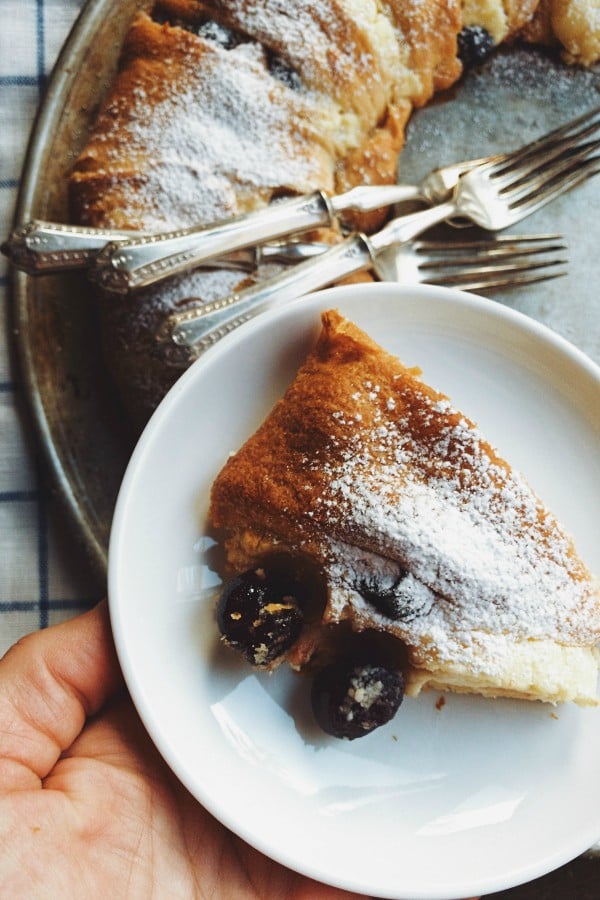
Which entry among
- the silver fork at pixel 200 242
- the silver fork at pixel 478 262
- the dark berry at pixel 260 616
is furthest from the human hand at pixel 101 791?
the silver fork at pixel 478 262

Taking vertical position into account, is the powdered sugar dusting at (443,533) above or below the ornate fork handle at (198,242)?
below

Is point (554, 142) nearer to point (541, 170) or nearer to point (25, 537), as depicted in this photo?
point (541, 170)

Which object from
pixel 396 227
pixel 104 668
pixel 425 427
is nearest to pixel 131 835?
pixel 104 668

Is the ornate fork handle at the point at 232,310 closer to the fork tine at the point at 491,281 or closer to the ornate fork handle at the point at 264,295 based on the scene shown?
the ornate fork handle at the point at 264,295

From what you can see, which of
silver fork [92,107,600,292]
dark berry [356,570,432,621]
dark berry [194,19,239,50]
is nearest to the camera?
dark berry [356,570,432,621]

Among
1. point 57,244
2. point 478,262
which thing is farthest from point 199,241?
point 478,262

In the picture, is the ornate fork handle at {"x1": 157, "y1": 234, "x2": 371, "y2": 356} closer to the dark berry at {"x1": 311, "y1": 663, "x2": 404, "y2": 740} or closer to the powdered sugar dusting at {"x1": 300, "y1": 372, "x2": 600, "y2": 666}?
the powdered sugar dusting at {"x1": 300, "y1": 372, "x2": 600, "y2": 666}

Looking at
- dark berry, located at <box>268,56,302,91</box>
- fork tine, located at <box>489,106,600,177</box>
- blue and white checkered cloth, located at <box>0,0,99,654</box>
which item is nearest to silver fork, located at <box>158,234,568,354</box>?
fork tine, located at <box>489,106,600,177</box>

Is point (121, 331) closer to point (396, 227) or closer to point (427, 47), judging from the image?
point (396, 227)
